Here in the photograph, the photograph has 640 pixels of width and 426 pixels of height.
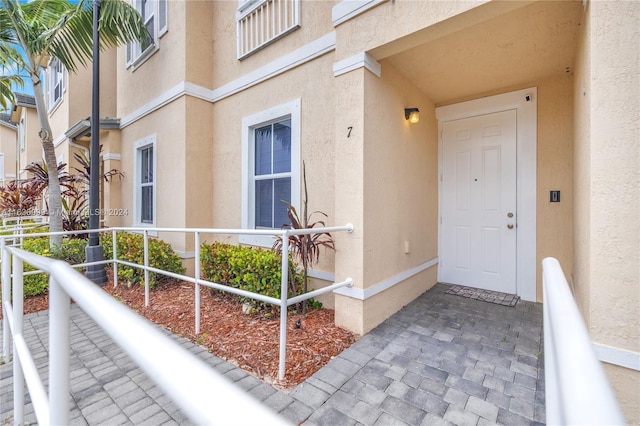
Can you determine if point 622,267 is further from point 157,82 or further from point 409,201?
point 157,82

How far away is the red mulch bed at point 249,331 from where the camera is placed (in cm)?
240

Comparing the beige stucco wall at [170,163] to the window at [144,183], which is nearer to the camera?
the beige stucco wall at [170,163]

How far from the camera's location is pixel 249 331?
3.00 metres

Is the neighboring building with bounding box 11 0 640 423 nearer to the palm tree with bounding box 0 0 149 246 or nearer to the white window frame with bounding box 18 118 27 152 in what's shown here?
the palm tree with bounding box 0 0 149 246

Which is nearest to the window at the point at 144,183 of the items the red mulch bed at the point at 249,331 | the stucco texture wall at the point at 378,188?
the red mulch bed at the point at 249,331

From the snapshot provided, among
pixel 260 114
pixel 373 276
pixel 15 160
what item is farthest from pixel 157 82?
pixel 15 160

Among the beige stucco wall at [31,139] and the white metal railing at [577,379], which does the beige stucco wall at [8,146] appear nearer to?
the beige stucco wall at [31,139]

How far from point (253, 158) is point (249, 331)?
106 inches

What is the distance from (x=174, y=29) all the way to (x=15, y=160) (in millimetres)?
17620

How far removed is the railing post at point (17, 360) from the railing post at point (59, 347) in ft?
3.11

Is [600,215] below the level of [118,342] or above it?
above

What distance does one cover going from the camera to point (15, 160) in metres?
15.8

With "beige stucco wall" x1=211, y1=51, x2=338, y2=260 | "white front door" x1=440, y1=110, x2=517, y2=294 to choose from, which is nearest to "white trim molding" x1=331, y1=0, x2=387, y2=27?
"beige stucco wall" x1=211, y1=51, x2=338, y2=260

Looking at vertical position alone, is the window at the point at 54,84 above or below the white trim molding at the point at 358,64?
above
